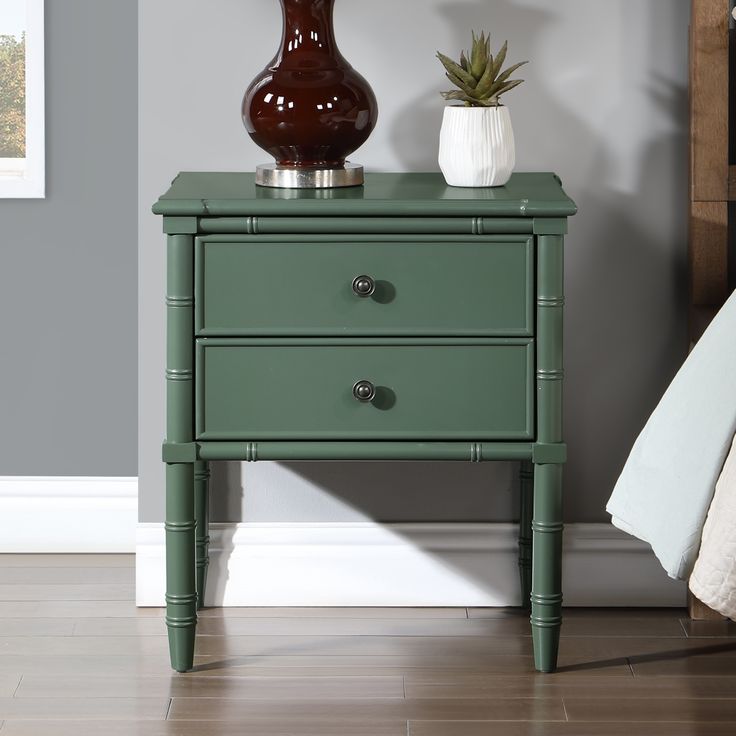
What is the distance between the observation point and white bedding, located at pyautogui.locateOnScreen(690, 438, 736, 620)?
143cm

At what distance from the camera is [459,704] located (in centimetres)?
180

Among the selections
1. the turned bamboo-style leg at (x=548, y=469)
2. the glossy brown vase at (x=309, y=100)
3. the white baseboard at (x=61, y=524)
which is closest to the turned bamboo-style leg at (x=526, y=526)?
the turned bamboo-style leg at (x=548, y=469)

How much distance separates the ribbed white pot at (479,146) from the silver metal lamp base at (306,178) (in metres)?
0.16

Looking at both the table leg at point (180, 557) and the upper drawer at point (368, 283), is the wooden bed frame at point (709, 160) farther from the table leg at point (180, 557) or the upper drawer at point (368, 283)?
the table leg at point (180, 557)

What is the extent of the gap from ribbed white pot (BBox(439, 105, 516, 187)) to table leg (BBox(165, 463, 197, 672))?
626 mm

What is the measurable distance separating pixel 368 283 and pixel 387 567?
0.65m

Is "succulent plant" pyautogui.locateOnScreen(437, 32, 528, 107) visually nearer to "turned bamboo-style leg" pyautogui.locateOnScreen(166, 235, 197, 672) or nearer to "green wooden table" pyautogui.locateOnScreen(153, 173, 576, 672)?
"green wooden table" pyautogui.locateOnScreen(153, 173, 576, 672)

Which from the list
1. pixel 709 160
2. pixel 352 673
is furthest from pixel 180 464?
pixel 709 160

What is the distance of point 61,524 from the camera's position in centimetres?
249

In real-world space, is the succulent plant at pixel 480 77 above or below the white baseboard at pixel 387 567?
above

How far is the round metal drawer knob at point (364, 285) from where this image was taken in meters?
1.77

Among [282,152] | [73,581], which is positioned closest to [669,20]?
[282,152]

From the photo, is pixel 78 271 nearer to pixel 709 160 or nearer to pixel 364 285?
pixel 364 285

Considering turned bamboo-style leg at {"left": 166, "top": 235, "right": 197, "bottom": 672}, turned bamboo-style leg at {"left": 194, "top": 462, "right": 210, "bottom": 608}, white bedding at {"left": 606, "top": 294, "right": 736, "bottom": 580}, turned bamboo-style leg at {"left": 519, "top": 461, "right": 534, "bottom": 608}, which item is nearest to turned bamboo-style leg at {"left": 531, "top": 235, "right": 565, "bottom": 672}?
white bedding at {"left": 606, "top": 294, "right": 736, "bottom": 580}
